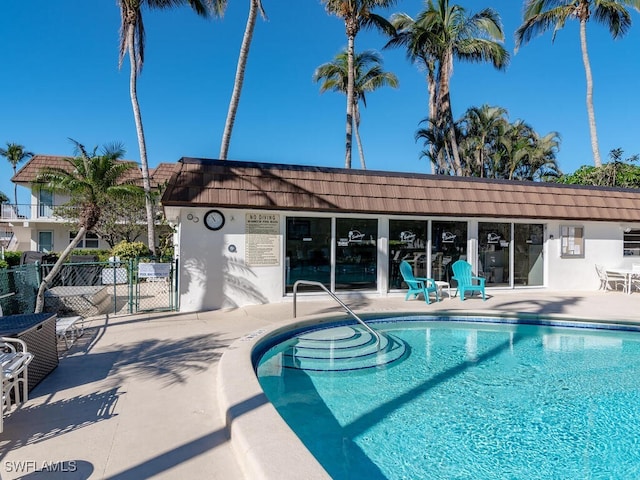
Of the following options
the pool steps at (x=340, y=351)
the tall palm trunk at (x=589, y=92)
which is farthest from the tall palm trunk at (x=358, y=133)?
the pool steps at (x=340, y=351)

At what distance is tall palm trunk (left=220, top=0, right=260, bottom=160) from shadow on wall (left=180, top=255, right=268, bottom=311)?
6.10m

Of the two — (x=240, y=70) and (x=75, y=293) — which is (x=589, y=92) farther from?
(x=75, y=293)

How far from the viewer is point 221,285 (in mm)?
8797

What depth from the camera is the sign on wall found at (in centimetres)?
905

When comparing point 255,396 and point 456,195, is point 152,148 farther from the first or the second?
point 255,396

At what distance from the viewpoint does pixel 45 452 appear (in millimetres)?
2832

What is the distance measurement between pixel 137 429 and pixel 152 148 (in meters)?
19.9

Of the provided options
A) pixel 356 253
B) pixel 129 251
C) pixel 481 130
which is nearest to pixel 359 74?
pixel 481 130

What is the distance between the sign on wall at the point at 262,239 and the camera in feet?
29.7

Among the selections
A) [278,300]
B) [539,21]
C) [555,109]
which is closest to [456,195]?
[278,300]

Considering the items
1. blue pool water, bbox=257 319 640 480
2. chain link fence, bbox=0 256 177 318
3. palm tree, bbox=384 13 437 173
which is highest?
palm tree, bbox=384 13 437 173

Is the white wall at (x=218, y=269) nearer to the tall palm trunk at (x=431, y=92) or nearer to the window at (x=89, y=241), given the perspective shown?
the tall palm trunk at (x=431, y=92)

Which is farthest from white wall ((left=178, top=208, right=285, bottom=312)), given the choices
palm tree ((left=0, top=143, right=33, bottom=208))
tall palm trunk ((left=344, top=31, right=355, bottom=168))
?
palm tree ((left=0, top=143, right=33, bottom=208))

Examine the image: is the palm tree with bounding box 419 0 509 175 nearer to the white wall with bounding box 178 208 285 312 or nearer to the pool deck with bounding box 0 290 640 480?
the white wall with bounding box 178 208 285 312
